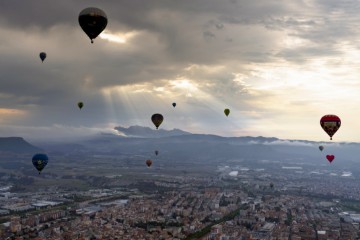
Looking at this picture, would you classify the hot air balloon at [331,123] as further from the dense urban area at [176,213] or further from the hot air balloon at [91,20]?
the hot air balloon at [91,20]

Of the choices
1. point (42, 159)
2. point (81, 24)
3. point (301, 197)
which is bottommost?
point (301, 197)

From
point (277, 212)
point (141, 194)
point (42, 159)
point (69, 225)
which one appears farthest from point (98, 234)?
point (141, 194)

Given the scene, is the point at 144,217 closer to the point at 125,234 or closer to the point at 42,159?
the point at 125,234

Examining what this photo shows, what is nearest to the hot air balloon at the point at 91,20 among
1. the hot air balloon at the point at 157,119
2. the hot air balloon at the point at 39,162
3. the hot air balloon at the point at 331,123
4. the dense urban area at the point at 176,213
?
the hot air balloon at the point at 39,162

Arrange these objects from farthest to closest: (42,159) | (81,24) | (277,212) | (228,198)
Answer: (228,198), (277,212), (42,159), (81,24)

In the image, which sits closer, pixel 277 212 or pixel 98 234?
pixel 98 234

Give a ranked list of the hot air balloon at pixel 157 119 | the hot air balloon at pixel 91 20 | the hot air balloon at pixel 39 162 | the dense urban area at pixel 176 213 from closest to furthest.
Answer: the hot air balloon at pixel 91 20 < the hot air balloon at pixel 39 162 < the dense urban area at pixel 176 213 < the hot air balloon at pixel 157 119
